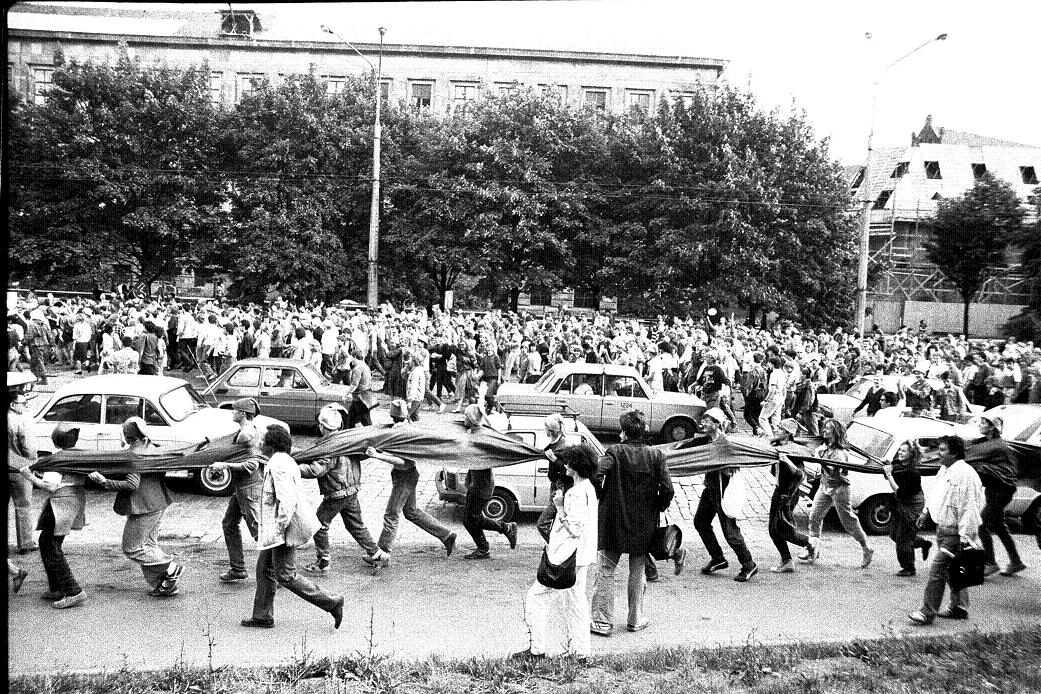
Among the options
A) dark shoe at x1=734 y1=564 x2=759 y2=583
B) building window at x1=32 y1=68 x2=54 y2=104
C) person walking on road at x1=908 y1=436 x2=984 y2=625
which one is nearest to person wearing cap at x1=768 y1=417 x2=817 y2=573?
dark shoe at x1=734 y1=564 x2=759 y2=583

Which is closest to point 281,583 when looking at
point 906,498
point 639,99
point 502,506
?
point 502,506

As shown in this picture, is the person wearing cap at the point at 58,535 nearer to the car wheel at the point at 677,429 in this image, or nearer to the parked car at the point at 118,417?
the parked car at the point at 118,417

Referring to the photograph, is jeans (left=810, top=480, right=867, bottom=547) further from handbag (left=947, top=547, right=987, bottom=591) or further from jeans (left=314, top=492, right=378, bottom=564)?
jeans (left=314, top=492, right=378, bottom=564)

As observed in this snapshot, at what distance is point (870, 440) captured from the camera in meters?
11.9

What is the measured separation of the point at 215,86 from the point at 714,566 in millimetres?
34300

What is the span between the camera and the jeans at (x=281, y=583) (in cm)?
681

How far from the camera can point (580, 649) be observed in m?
6.48

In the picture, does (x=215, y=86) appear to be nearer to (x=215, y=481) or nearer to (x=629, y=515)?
(x=215, y=481)

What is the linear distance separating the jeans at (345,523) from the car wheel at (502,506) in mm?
2112

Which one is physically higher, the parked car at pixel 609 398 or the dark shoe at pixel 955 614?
the parked car at pixel 609 398

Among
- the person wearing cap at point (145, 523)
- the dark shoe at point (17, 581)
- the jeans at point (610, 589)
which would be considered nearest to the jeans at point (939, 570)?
the jeans at point (610, 589)

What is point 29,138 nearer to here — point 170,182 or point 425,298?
point 170,182

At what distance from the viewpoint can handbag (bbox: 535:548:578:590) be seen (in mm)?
6289

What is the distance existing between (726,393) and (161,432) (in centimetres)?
1048
